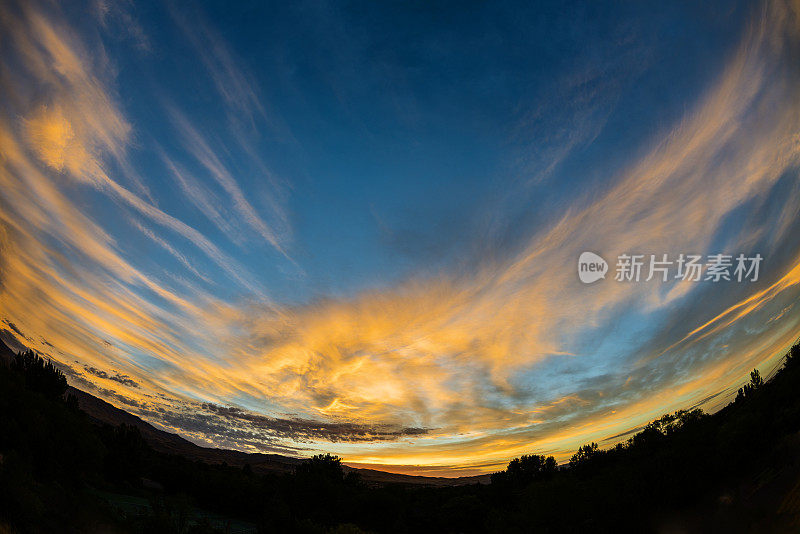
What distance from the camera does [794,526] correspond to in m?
19.1

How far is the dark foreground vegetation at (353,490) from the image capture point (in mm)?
20672

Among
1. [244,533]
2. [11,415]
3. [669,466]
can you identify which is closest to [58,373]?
[11,415]

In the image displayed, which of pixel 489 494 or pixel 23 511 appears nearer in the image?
pixel 23 511

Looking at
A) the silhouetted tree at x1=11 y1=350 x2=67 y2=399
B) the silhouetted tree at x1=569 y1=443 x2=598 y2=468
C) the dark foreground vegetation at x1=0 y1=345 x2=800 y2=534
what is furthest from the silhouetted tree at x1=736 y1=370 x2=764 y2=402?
the silhouetted tree at x1=11 y1=350 x2=67 y2=399

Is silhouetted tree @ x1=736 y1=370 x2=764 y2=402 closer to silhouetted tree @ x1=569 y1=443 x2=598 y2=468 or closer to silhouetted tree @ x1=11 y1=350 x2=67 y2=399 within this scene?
silhouetted tree @ x1=569 y1=443 x2=598 y2=468

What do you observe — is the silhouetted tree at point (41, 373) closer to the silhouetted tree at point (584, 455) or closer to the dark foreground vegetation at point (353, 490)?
the dark foreground vegetation at point (353, 490)

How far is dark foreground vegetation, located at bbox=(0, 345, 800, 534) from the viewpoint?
20672 millimetres

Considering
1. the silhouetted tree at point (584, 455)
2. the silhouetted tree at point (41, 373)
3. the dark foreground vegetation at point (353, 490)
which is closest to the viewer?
the dark foreground vegetation at point (353, 490)

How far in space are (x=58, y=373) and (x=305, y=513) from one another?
37.8 m

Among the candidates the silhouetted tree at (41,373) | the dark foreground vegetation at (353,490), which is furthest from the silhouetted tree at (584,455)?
the silhouetted tree at (41,373)

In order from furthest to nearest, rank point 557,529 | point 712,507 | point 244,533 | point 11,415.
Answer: point 244,533 < point 557,529 < point 712,507 < point 11,415

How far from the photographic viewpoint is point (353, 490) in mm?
49812

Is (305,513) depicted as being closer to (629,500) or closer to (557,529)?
(557,529)

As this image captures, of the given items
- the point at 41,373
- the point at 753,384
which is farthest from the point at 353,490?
the point at 753,384
